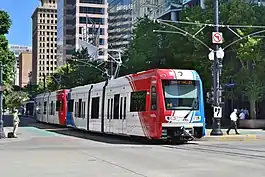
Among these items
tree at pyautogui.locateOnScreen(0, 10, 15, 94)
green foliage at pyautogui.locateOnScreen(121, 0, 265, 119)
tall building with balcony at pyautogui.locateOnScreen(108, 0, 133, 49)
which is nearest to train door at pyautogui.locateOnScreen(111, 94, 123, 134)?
green foliage at pyautogui.locateOnScreen(121, 0, 265, 119)

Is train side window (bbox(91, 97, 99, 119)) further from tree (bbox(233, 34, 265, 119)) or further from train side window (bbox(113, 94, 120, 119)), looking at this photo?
tree (bbox(233, 34, 265, 119))

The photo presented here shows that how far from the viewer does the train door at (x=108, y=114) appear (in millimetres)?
31109

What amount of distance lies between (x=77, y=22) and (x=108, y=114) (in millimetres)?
131614

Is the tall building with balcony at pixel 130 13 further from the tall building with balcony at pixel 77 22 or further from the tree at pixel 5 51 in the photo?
the tree at pixel 5 51

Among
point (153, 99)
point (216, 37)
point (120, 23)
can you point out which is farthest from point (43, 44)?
point (153, 99)

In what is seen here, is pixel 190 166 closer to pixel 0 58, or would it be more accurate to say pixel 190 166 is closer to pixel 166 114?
pixel 166 114

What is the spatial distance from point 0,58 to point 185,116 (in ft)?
97.9

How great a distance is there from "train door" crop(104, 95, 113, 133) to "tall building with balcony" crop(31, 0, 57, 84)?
145 metres

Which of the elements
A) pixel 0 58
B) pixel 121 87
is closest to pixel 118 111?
pixel 121 87

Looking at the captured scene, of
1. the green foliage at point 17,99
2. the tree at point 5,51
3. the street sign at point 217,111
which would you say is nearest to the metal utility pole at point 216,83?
the street sign at point 217,111

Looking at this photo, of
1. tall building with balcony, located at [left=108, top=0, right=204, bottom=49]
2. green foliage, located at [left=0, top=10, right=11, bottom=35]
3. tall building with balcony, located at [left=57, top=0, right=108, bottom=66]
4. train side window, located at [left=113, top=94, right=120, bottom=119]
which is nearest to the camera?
train side window, located at [left=113, top=94, right=120, bottom=119]

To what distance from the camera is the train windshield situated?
24891 millimetres

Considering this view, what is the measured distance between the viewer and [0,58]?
50.6 metres

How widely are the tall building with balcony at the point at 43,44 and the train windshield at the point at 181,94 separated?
15276cm
